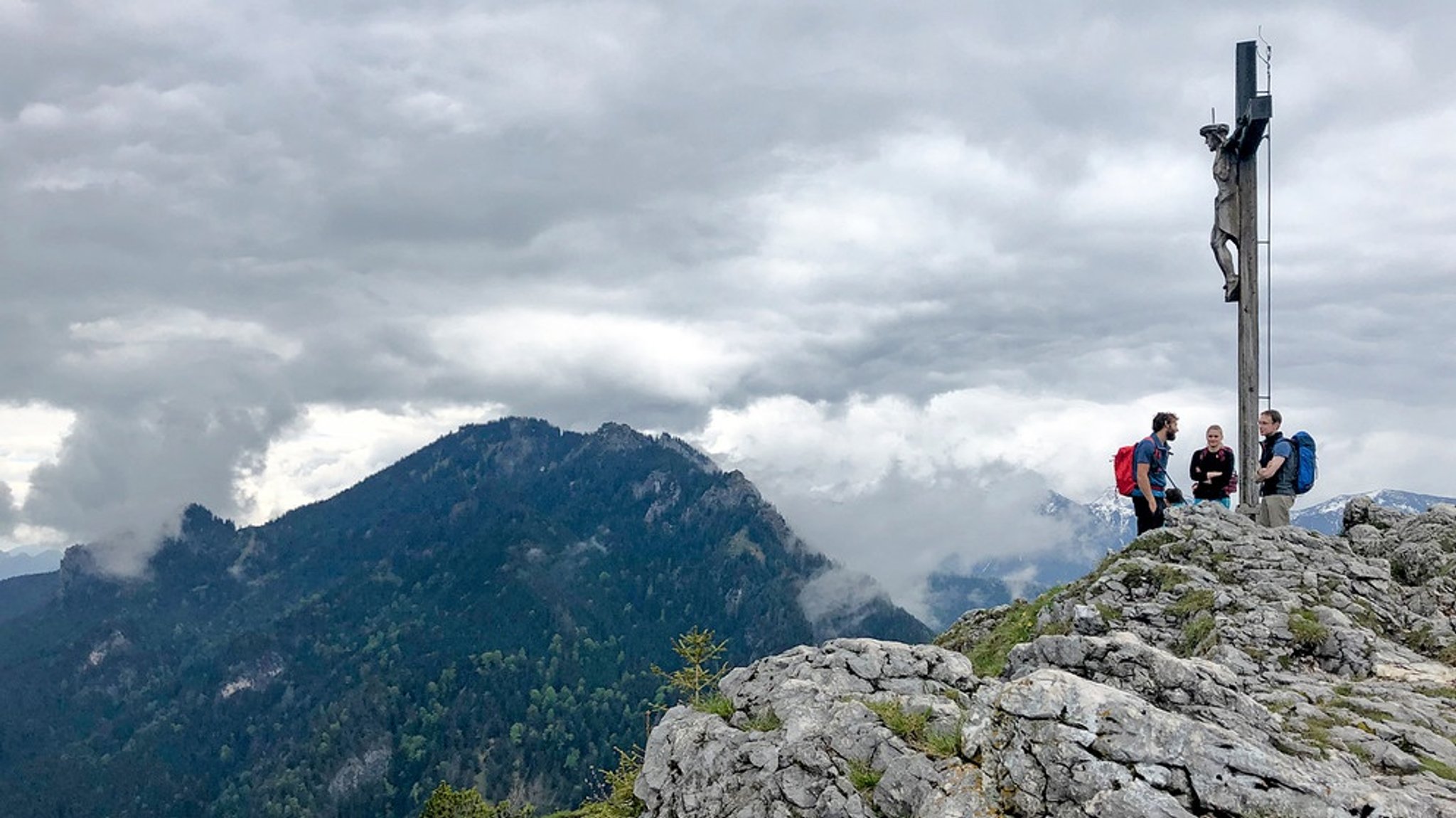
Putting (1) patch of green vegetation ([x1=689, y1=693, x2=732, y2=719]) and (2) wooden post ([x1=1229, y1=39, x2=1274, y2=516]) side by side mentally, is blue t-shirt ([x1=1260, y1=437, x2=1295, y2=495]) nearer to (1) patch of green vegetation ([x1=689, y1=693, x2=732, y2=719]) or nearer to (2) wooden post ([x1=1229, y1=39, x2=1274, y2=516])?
(2) wooden post ([x1=1229, y1=39, x2=1274, y2=516])

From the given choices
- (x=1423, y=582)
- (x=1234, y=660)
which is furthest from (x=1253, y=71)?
(x=1234, y=660)

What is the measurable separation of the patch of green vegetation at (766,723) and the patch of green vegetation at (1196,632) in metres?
9.22

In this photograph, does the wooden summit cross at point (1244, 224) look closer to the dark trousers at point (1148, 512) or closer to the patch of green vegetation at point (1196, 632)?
the dark trousers at point (1148, 512)

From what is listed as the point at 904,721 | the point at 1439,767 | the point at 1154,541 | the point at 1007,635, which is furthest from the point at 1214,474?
the point at 904,721

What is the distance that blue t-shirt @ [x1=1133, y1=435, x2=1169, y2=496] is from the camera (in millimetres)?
24500

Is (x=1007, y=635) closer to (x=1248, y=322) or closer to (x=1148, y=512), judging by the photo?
(x=1148, y=512)

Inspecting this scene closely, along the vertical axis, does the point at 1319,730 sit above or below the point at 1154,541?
below

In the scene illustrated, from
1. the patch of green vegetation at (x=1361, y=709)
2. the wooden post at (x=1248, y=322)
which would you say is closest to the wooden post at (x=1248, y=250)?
the wooden post at (x=1248, y=322)

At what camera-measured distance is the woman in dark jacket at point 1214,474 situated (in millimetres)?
25172

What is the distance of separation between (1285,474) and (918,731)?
16.5 meters

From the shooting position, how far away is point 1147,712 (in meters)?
10.7

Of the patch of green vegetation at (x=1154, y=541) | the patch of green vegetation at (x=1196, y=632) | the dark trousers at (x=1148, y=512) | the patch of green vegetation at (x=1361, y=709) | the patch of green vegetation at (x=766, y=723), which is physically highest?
the dark trousers at (x=1148, y=512)

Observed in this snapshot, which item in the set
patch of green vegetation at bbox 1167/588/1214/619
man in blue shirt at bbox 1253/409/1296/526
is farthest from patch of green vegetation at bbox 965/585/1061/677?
man in blue shirt at bbox 1253/409/1296/526

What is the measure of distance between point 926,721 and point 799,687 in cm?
253
